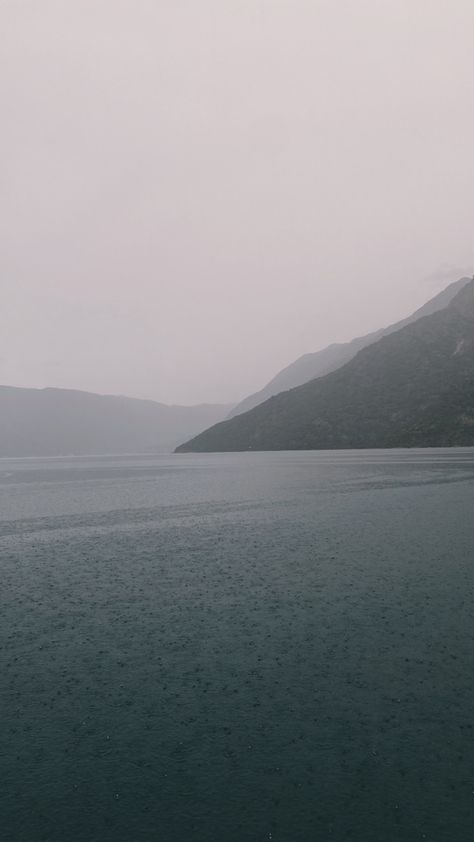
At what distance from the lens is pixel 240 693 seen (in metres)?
21.1

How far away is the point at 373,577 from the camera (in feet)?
124

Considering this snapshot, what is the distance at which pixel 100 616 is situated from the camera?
102 ft

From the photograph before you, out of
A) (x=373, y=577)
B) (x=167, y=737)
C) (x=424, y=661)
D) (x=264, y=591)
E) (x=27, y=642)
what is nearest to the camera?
(x=167, y=737)

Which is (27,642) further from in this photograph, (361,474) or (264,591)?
(361,474)

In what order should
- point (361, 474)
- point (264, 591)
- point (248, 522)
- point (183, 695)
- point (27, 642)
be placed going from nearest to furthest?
1. point (183, 695)
2. point (27, 642)
3. point (264, 591)
4. point (248, 522)
5. point (361, 474)

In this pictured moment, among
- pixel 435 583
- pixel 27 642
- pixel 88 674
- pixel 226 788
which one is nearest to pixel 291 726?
pixel 226 788

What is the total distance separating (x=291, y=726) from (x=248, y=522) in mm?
47260

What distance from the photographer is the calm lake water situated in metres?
14.3

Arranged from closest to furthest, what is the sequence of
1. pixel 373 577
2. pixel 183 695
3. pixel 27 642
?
pixel 183 695
pixel 27 642
pixel 373 577

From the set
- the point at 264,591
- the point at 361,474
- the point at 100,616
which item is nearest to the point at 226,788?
the point at 100,616

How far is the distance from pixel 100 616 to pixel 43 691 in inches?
376

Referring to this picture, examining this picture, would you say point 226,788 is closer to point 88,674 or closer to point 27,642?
point 88,674

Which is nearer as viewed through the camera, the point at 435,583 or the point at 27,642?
the point at 27,642

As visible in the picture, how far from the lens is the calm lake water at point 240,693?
1433 cm
